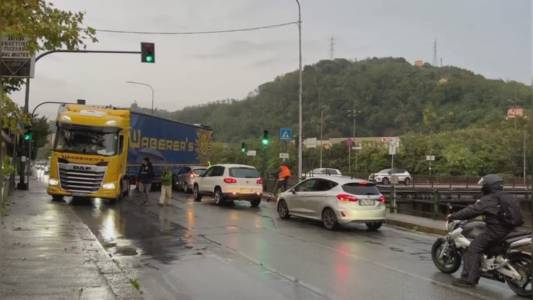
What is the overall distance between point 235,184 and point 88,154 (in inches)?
225

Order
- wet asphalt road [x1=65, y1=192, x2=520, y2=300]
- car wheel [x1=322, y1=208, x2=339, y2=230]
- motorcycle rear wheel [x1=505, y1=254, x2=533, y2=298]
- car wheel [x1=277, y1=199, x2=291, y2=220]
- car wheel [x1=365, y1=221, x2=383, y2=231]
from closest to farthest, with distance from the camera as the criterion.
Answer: motorcycle rear wheel [x1=505, y1=254, x2=533, y2=298] < wet asphalt road [x1=65, y1=192, x2=520, y2=300] < car wheel [x1=322, y1=208, x2=339, y2=230] < car wheel [x1=365, y1=221, x2=383, y2=231] < car wheel [x1=277, y1=199, x2=291, y2=220]

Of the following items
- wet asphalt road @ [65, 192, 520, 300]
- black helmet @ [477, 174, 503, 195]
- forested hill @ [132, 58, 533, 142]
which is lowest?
wet asphalt road @ [65, 192, 520, 300]

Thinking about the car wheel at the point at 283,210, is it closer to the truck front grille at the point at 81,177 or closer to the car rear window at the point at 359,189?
the car rear window at the point at 359,189

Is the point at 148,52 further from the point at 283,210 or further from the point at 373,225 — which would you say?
the point at 373,225

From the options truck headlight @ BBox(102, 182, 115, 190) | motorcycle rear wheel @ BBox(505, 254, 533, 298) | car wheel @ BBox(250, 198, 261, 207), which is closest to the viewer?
motorcycle rear wheel @ BBox(505, 254, 533, 298)

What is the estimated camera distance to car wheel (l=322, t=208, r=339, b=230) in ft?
52.5

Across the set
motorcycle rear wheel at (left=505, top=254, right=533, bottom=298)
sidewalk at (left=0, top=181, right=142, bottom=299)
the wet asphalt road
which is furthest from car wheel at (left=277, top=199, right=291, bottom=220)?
motorcycle rear wheel at (left=505, top=254, right=533, bottom=298)

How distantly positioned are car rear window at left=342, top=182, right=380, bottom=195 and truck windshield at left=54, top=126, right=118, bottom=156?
369 inches

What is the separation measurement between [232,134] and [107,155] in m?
108

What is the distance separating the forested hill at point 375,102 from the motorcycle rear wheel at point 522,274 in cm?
10538

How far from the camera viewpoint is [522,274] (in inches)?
320

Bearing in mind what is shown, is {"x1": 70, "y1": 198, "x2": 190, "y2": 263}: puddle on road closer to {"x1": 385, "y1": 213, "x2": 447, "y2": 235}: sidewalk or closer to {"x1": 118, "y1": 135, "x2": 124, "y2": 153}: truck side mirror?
{"x1": 118, "y1": 135, "x2": 124, "y2": 153}: truck side mirror

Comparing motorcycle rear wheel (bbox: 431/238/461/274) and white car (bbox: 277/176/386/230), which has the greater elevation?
white car (bbox: 277/176/386/230)

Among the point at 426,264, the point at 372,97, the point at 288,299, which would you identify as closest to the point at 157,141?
the point at 426,264
